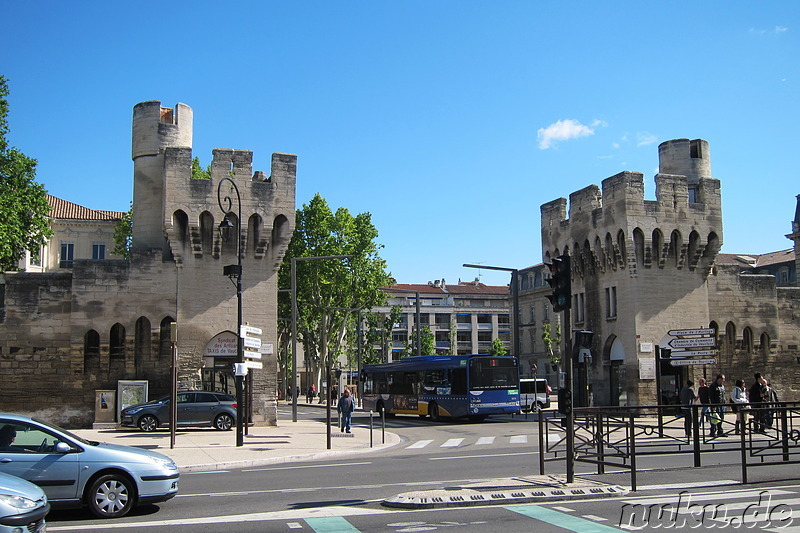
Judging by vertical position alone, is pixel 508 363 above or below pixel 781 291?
below

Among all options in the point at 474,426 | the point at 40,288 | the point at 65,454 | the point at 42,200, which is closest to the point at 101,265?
the point at 40,288

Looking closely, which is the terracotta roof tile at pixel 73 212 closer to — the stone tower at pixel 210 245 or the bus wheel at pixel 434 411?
the stone tower at pixel 210 245

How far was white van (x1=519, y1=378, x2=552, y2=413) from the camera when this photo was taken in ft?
128

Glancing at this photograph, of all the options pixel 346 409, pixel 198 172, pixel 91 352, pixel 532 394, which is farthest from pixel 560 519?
pixel 198 172

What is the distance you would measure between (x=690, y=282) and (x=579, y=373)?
699cm

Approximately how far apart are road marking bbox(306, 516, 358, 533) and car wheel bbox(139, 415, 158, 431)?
18483 millimetres

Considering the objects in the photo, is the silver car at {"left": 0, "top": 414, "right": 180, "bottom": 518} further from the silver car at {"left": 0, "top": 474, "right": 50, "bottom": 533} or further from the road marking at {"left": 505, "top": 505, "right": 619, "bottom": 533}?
the road marking at {"left": 505, "top": 505, "right": 619, "bottom": 533}

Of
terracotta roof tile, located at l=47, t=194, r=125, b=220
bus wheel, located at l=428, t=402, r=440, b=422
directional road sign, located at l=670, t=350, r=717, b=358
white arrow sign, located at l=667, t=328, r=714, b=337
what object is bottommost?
bus wheel, located at l=428, t=402, r=440, b=422

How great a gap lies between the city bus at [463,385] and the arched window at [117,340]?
41.7 ft

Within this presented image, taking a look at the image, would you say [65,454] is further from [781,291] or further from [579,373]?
[781,291]

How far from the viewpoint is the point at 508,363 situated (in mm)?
32562

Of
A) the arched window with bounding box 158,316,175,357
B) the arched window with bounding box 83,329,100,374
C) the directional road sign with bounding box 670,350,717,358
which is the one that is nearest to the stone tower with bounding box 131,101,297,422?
the arched window with bounding box 158,316,175,357

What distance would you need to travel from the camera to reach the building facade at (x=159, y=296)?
29.2 m

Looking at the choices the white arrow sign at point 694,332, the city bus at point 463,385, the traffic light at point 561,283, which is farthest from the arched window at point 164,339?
the traffic light at point 561,283
